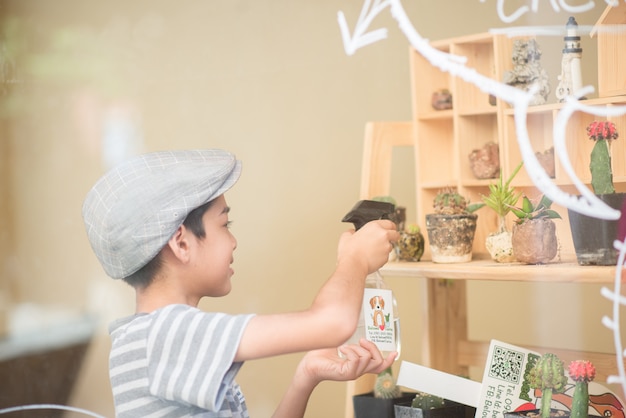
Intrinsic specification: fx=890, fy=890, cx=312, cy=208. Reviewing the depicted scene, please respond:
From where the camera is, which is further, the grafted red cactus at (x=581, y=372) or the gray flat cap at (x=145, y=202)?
the grafted red cactus at (x=581, y=372)

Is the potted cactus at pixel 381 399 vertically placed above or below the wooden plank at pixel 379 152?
below

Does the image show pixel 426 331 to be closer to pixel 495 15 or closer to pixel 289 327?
pixel 495 15

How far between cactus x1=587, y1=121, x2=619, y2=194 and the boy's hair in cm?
58

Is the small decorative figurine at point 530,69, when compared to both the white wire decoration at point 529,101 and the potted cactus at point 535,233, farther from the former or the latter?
the potted cactus at point 535,233

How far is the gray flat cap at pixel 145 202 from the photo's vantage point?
1.20m

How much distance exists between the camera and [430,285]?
1.83m

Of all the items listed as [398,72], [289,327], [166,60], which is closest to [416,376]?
[289,327]

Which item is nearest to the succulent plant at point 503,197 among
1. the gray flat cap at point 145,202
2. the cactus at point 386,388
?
the cactus at point 386,388

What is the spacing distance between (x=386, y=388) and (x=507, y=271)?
36 cm

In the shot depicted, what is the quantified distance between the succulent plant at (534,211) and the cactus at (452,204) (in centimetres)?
14

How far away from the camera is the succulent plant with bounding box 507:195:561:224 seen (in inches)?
55.4

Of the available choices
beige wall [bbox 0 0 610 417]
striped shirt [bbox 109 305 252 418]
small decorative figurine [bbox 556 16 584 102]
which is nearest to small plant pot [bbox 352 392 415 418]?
beige wall [bbox 0 0 610 417]

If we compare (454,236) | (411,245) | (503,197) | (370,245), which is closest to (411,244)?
(411,245)

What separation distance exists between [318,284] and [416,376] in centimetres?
42
